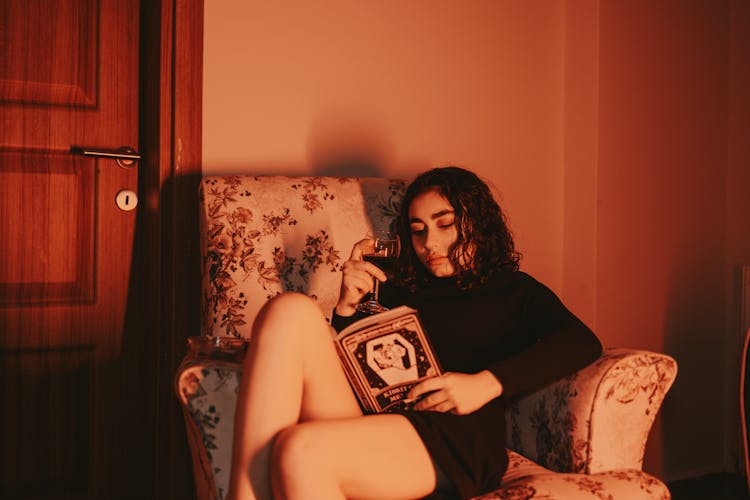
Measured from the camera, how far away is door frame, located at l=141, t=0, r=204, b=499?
1729 mm

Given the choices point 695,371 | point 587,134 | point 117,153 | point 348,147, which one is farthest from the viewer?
point 695,371

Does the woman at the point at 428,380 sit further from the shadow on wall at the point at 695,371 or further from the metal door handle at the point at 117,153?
the shadow on wall at the point at 695,371

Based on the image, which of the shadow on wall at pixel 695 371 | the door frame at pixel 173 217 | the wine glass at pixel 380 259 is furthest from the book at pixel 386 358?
the shadow on wall at pixel 695 371

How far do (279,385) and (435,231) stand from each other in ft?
2.08

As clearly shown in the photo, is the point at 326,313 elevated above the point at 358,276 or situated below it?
below

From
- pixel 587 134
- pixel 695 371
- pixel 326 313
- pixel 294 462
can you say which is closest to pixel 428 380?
pixel 294 462

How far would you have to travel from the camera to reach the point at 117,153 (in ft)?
5.89

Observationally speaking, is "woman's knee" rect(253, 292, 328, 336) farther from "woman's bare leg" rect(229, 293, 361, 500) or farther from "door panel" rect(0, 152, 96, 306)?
"door panel" rect(0, 152, 96, 306)

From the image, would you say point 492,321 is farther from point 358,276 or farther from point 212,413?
point 212,413

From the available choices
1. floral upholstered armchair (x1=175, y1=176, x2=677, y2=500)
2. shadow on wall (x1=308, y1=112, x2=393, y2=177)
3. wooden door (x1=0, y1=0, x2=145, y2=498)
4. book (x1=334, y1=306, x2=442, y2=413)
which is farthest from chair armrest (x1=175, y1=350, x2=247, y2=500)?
shadow on wall (x1=308, y1=112, x2=393, y2=177)

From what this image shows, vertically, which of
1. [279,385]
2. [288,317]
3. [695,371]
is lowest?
[695,371]

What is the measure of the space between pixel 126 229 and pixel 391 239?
829 millimetres

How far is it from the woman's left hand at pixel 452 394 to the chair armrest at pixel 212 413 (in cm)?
34

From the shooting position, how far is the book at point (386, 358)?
4.01ft
